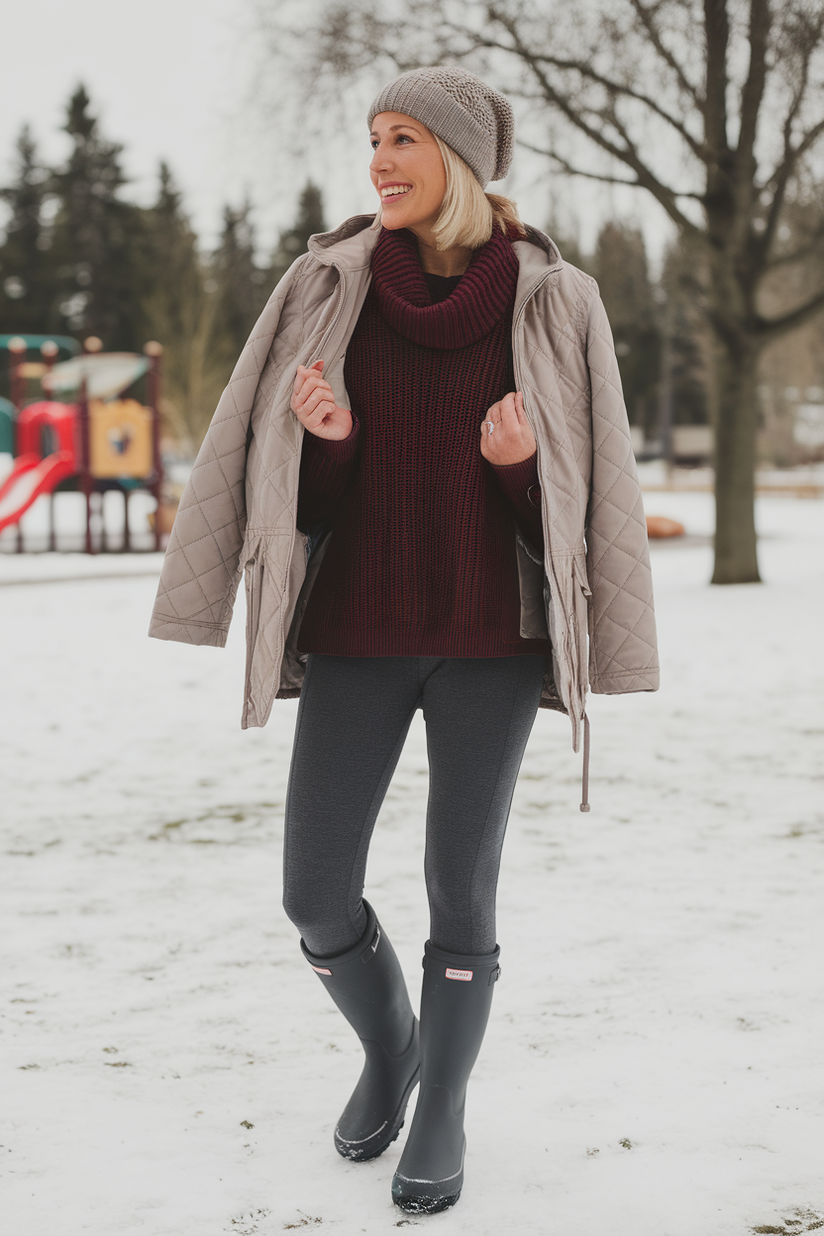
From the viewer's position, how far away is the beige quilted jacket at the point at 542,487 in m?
2.22

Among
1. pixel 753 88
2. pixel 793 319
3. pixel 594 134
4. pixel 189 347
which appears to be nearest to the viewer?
pixel 594 134

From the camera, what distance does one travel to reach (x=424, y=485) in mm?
2244

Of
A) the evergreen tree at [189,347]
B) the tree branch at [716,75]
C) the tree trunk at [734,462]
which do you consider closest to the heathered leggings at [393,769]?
the tree branch at [716,75]

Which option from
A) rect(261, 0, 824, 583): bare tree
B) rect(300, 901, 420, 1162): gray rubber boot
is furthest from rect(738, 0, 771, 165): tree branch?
rect(300, 901, 420, 1162): gray rubber boot

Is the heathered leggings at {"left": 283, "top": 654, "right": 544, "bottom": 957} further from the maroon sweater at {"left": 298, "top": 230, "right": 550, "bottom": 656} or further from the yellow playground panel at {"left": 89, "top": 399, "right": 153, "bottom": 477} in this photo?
the yellow playground panel at {"left": 89, "top": 399, "right": 153, "bottom": 477}

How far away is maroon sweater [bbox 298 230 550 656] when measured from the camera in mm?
2209

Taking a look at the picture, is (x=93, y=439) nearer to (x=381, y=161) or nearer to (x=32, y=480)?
(x=32, y=480)

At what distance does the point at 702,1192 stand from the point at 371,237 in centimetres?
171

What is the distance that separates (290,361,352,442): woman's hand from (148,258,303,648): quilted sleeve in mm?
155

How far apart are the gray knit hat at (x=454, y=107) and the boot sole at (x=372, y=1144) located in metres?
1.66

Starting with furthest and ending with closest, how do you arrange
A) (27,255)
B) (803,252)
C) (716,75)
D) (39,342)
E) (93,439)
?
(27,255) → (39,342) → (93,439) → (803,252) → (716,75)

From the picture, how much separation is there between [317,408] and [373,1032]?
1.11 m

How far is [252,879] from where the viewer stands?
4.19 m

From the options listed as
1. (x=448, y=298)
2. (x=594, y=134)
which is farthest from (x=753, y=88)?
(x=448, y=298)
